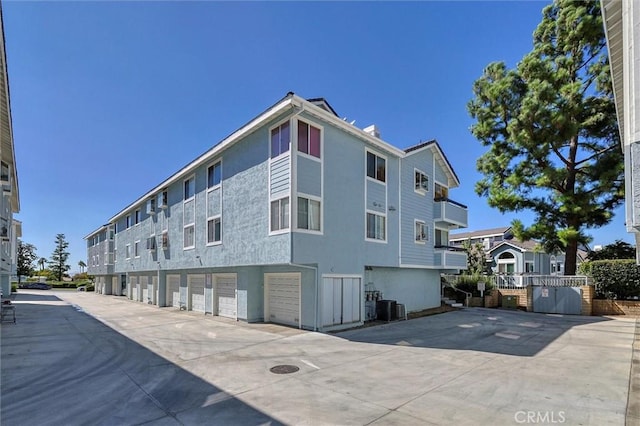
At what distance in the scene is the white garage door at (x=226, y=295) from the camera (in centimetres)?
1755

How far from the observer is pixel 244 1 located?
11.9 meters

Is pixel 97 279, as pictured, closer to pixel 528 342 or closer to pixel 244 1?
pixel 244 1

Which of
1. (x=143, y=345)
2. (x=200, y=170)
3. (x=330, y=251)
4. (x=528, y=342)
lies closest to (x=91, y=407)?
(x=143, y=345)

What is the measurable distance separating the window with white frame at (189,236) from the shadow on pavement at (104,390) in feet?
27.2

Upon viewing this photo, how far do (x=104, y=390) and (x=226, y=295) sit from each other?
441 inches

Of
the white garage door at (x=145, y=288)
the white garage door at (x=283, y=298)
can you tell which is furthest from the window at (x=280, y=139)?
the white garage door at (x=145, y=288)

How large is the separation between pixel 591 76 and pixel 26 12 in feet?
88.0

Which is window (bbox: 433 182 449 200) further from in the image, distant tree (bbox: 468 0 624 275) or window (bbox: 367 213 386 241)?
window (bbox: 367 213 386 241)

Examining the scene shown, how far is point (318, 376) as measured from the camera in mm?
7809

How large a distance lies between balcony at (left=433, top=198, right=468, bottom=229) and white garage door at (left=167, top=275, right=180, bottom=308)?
56.9ft

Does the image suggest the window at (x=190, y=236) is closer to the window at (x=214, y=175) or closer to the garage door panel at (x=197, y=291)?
the garage door panel at (x=197, y=291)

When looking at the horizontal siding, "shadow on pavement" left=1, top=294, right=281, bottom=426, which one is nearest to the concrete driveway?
"shadow on pavement" left=1, top=294, right=281, bottom=426

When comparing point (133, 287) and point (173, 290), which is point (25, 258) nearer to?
point (133, 287)

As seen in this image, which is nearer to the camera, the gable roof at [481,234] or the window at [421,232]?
the window at [421,232]
